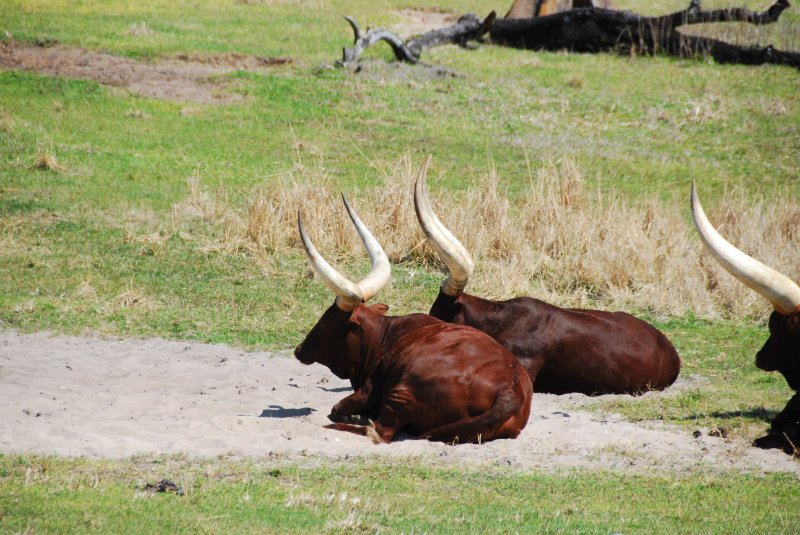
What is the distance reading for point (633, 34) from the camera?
26047 millimetres

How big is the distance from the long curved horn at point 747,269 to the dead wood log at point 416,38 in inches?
650

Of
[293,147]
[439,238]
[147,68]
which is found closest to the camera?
[439,238]

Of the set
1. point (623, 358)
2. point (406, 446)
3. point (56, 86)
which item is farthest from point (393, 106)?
point (406, 446)

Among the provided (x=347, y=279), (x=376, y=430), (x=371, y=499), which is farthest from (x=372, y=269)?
(x=371, y=499)

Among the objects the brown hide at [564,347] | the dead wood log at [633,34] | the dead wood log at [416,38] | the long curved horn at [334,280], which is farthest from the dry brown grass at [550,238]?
the dead wood log at [633,34]

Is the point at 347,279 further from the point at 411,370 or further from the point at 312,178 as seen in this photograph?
the point at 312,178

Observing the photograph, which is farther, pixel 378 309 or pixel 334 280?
pixel 378 309

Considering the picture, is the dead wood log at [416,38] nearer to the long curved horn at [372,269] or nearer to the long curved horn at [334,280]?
the long curved horn at [372,269]

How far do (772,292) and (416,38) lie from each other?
19.2 metres

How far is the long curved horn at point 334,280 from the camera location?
780cm

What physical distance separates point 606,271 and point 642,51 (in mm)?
14008

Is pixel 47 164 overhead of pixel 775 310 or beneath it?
beneath

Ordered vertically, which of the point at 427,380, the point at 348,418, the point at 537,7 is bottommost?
the point at 348,418

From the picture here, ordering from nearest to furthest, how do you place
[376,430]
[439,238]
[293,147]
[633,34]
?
[376,430], [439,238], [293,147], [633,34]
